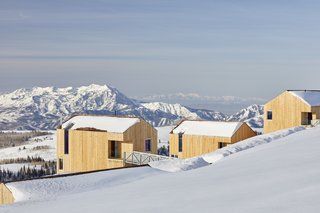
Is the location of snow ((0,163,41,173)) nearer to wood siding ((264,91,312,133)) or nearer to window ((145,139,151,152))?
window ((145,139,151,152))

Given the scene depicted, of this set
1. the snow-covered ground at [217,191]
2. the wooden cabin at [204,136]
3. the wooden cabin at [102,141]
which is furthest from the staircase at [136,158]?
the snow-covered ground at [217,191]

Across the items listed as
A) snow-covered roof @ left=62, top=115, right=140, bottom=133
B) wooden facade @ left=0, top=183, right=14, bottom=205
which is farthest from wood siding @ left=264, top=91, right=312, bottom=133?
wooden facade @ left=0, top=183, right=14, bottom=205

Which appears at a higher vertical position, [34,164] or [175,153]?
[175,153]

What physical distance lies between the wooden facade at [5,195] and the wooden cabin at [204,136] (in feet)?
61.6

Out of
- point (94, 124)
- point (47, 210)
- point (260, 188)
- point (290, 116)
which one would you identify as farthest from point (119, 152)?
point (260, 188)

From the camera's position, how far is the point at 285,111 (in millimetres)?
38844

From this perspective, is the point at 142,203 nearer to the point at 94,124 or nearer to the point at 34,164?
the point at 94,124

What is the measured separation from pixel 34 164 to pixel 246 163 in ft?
227

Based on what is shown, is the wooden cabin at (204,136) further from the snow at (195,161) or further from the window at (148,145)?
the snow at (195,161)

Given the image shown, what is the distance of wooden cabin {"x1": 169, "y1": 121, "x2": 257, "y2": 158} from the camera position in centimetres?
3481

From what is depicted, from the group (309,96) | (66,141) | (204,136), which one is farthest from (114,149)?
(309,96)

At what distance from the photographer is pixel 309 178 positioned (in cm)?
1115

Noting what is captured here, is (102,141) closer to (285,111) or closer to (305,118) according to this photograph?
(285,111)

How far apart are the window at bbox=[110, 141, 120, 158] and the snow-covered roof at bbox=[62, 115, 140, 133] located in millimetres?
1102
